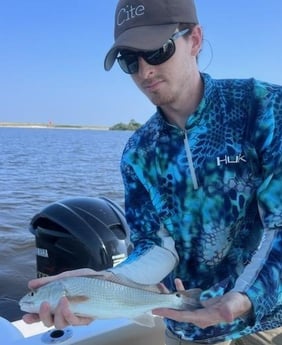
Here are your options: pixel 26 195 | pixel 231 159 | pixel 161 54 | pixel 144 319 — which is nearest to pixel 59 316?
pixel 144 319

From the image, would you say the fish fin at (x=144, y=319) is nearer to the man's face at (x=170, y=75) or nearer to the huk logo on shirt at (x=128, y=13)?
the man's face at (x=170, y=75)

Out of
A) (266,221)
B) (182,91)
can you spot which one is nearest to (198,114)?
(182,91)

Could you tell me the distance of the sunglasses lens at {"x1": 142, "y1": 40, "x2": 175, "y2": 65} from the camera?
2.15 meters

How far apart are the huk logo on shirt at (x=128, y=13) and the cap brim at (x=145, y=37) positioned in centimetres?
7

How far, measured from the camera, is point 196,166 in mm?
2209

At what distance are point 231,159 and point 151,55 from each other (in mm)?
596

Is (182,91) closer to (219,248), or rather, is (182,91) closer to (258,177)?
(258,177)

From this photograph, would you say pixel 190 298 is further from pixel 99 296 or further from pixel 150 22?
pixel 150 22

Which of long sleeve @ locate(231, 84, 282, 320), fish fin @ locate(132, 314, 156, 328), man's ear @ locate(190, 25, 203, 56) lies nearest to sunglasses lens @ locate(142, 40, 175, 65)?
man's ear @ locate(190, 25, 203, 56)

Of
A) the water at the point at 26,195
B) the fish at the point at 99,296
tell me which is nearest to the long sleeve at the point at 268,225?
the fish at the point at 99,296

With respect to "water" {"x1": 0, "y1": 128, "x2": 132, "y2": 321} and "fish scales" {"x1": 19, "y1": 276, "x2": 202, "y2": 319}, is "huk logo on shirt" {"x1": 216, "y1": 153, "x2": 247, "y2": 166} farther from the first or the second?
"water" {"x1": 0, "y1": 128, "x2": 132, "y2": 321}

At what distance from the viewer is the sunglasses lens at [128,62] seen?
2266 mm

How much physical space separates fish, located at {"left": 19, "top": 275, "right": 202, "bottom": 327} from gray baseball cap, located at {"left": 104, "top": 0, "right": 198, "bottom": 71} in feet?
3.53

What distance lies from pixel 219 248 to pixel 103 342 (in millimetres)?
1093
